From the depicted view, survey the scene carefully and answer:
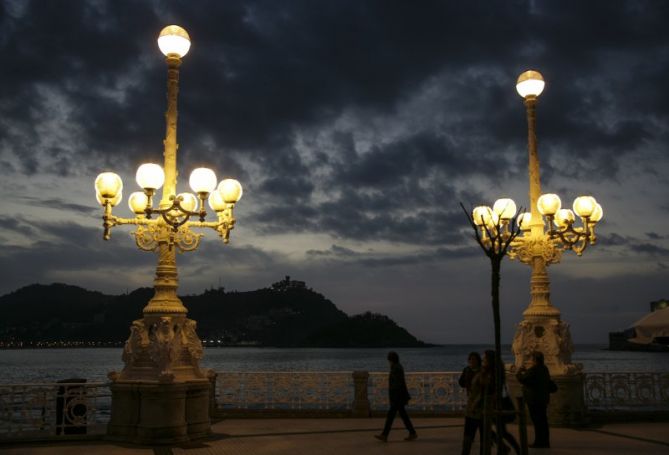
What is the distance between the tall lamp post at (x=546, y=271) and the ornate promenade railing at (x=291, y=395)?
58.8 inches

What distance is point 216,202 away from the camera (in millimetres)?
12398

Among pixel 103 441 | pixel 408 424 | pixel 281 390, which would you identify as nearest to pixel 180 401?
pixel 103 441

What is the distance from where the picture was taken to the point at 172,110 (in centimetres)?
1223

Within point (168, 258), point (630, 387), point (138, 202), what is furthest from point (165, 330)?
point (630, 387)

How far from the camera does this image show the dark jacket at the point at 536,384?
10.8 m

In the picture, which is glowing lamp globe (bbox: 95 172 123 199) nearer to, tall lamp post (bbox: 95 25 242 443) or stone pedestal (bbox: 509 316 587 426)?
tall lamp post (bbox: 95 25 242 443)

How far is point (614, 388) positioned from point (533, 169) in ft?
17.1

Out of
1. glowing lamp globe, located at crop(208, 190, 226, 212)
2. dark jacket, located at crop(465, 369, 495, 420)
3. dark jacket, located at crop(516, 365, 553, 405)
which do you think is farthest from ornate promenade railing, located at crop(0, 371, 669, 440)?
dark jacket, located at crop(465, 369, 495, 420)

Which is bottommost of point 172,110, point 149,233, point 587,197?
point 149,233

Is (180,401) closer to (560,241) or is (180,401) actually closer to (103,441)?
(103,441)

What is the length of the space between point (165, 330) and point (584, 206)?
28.0 feet

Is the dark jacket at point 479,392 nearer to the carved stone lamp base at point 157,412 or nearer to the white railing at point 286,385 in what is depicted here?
the carved stone lamp base at point 157,412

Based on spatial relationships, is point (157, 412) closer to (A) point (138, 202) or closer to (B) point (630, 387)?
(A) point (138, 202)

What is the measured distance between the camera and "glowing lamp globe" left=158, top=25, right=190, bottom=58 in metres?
12.2
